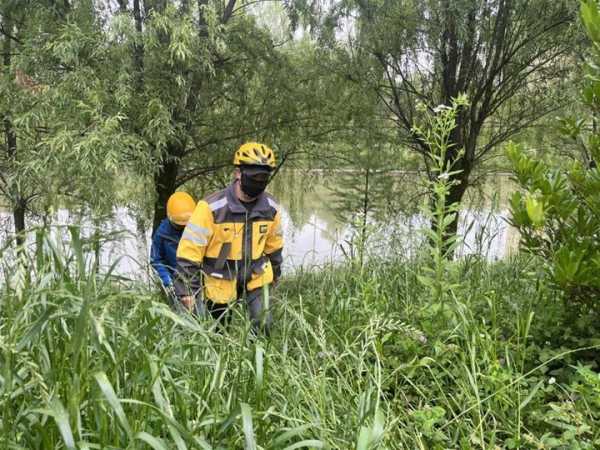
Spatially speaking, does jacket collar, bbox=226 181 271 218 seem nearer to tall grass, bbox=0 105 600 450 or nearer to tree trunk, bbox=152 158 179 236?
tall grass, bbox=0 105 600 450

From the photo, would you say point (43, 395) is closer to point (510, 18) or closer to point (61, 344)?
point (61, 344)

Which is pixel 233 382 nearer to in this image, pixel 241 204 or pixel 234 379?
pixel 234 379

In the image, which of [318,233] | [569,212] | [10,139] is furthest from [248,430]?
[10,139]

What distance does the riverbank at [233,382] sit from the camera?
1183mm

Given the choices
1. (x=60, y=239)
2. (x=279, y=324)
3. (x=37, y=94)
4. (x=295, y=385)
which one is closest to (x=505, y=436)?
(x=295, y=385)

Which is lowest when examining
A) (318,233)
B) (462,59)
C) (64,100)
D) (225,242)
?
(318,233)

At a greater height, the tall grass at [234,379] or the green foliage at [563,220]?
the green foliage at [563,220]

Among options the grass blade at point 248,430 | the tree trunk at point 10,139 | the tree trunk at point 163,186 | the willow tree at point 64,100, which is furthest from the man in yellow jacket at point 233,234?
the tree trunk at point 163,186

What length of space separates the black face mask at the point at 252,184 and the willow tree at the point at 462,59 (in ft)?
12.3

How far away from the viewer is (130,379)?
1.34 m

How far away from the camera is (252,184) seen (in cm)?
296

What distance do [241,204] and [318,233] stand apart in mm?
2654

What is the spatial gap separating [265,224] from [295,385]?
5.19 ft

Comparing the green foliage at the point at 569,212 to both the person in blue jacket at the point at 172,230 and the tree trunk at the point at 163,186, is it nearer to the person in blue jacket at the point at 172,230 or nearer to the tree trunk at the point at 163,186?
the person in blue jacket at the point at 172,230
